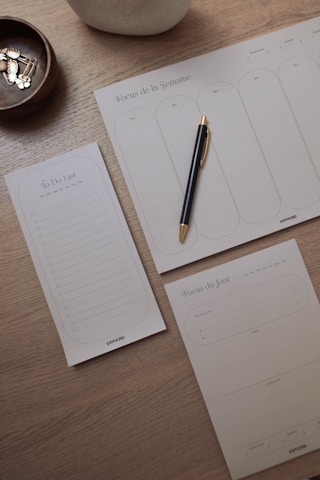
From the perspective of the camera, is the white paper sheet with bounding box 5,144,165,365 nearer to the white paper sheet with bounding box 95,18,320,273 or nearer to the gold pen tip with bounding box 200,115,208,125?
the white paper sheet with bounding box 95,18,320,273

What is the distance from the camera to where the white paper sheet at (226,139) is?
66 cm

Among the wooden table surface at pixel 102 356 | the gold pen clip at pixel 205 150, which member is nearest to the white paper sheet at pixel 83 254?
the wooden table surface at pixel 102 356

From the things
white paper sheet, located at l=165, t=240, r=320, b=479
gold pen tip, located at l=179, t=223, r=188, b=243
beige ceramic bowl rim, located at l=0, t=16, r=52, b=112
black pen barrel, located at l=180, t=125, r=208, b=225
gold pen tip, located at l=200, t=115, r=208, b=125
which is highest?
beige ceramic bowl rim, located at l=0, t=16, r=52, b=112

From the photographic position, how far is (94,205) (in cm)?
67

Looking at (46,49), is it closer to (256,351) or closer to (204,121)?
(204,121)

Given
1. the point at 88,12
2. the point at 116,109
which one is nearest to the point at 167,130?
the point at 116,109

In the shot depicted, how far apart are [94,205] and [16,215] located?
101mm

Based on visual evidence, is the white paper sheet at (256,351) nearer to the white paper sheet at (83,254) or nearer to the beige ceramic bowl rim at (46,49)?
the white paper sheet at (83,254)

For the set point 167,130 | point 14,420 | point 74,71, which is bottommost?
point 14,420

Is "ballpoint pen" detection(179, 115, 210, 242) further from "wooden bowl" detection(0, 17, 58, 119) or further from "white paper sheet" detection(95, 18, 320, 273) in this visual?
"wooden bowl" detection(0, 17, 58, 119)

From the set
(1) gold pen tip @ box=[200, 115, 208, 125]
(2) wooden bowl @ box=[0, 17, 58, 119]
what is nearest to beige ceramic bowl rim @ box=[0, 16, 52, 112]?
(2) wooden bowl @ box=[0, 17, 58, 119]

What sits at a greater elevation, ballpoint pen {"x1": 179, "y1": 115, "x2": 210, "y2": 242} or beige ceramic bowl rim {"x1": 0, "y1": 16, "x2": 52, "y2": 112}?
beige ceramic bowl rim {"x1": 0, "y1": 16, "x2": 52, "y2": 112}

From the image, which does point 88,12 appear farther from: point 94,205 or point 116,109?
point 94,205

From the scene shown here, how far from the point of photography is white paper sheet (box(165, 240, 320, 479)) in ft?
2.07
